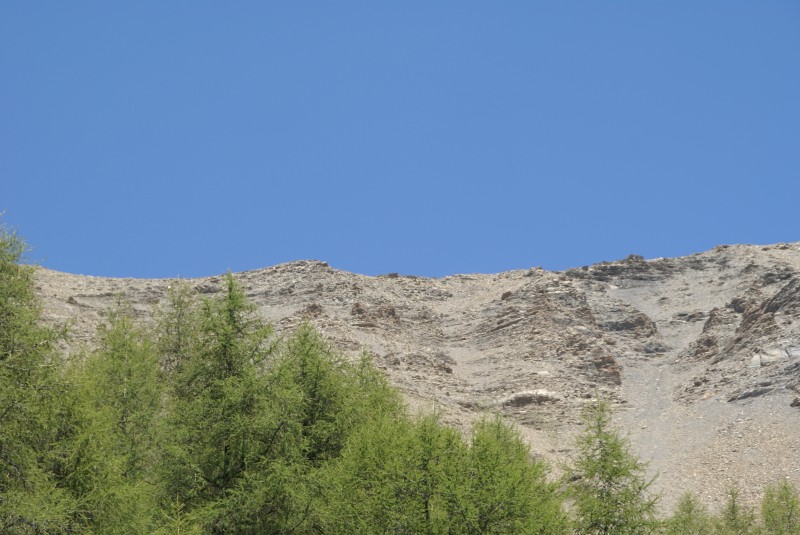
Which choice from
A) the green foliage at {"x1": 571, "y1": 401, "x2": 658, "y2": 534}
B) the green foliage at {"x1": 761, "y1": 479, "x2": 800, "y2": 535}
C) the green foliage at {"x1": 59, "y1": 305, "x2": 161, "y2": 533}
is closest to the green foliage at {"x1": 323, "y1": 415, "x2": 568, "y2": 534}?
the green foliage at {"x1": 571, "y1": 401, "x2": 658, "y2": 534}

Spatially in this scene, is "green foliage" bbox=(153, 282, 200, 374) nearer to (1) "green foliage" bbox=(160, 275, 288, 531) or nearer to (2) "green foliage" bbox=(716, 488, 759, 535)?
(1) "green foliage" bbox=(160, 275, 288, 531)

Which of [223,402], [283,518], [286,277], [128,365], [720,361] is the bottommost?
[283,518]

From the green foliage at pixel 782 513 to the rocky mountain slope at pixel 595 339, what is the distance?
390 inches

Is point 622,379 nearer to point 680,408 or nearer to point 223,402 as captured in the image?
point 680,408

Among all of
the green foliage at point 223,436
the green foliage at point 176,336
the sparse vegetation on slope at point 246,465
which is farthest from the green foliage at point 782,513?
the green foliage at point 176,336

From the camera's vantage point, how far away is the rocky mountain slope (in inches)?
2746

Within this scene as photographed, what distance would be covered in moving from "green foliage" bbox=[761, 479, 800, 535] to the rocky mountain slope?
9.91m

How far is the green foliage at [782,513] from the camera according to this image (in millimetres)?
45312

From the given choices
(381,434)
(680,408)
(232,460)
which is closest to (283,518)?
(232,460)

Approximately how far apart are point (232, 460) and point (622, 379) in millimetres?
66949

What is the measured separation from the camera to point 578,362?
290 ft

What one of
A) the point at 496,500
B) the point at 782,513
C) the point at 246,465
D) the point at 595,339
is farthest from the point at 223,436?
the point at 595,339

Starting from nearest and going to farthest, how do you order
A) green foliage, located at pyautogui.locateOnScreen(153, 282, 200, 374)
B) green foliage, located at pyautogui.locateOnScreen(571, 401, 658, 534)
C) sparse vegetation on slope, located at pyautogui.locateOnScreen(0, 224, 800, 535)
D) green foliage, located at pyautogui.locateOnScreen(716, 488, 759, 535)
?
sparse vegetation on slope, located at pyautogui.locateOnScreen(0, 224, 800, 535), green foliage, located at pyautogui.locateOnScreen(571, 401, 658, 534), green foliage, located at pyautogui.locateOnScreen(716, 488, 759, 535), green foliage, located at pyautogui.locateOnScreen(153, 282, 200, 374)

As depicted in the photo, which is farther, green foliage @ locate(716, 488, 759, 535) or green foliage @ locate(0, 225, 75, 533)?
green foliage @ locate(716, 488, 759, 535)
